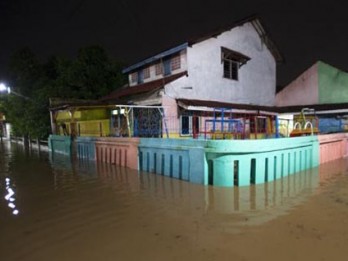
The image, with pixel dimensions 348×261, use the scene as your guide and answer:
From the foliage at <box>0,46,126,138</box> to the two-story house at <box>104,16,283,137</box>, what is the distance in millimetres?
5204

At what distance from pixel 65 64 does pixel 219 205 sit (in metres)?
24.1

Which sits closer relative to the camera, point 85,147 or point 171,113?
point 171,113

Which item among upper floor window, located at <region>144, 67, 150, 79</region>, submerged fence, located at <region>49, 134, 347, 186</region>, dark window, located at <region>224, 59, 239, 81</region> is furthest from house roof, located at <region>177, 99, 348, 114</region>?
upper floor window, located at <region>144, 67, 150, 79</region>

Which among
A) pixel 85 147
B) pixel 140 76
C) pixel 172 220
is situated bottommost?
pixel 172 220

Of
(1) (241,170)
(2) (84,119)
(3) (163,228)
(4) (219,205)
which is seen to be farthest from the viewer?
(2) (84,119)

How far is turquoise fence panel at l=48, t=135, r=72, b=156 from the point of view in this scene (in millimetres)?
18261

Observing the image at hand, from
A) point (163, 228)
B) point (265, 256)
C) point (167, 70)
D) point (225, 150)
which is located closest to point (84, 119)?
point (167, 70)

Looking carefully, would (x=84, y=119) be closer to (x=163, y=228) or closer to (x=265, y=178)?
(x=265, y=178)

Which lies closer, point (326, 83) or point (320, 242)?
point (320, 242)

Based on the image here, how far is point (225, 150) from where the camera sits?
8266 mm

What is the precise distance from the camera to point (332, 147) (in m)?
14.1

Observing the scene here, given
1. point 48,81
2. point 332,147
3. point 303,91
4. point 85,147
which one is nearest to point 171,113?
point 85,147

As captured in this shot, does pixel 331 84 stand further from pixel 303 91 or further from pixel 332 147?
pixel 332 147

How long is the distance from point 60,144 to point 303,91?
1933 centimetres
